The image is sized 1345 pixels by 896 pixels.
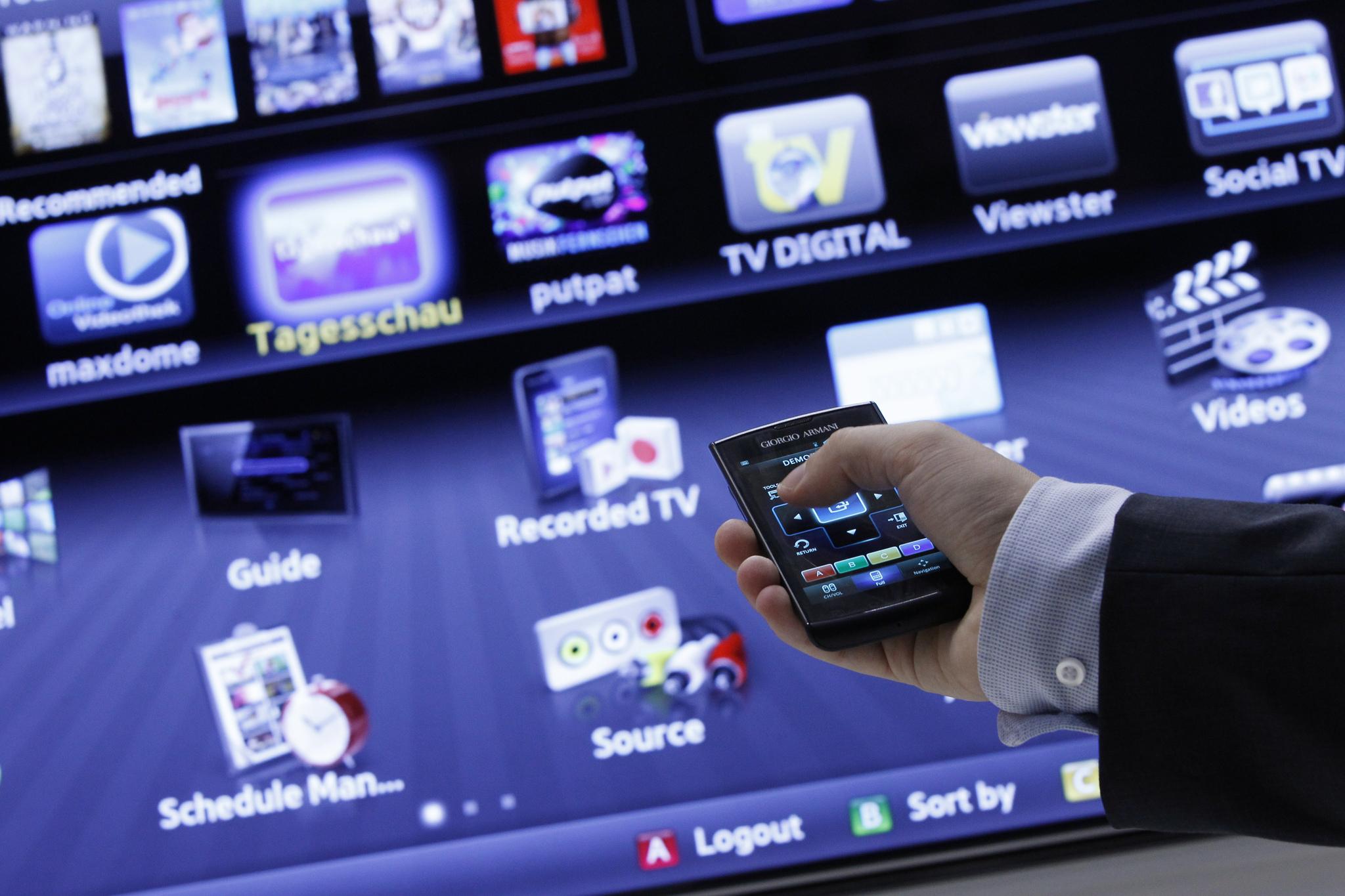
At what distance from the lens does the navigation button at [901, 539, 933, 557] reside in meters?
1.02

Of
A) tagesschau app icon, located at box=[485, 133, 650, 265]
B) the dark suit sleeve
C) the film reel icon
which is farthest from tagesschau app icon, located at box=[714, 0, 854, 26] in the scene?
the dark suit sleeve

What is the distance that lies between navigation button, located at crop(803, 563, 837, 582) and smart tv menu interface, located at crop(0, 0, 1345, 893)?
0.58 metres

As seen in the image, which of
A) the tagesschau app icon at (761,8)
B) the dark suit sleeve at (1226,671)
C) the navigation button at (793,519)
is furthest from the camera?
the tagesschau app icon at (761,8)

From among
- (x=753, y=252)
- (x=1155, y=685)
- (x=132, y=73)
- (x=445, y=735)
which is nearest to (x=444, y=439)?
(x=445, y=735)

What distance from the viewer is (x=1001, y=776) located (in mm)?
1569

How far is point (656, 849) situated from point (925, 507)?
836mm

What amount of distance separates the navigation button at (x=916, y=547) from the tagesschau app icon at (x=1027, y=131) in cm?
82

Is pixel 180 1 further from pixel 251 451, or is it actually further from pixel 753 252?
pixel 753 252

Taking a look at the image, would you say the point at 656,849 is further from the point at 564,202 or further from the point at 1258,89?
the point at 1258,89

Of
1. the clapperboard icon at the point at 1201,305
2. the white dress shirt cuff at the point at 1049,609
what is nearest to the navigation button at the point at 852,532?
the white dress shirt cuff at the point at 1049,609

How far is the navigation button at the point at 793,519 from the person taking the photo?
1057 millimetres

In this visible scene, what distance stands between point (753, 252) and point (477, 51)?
0.55 meters

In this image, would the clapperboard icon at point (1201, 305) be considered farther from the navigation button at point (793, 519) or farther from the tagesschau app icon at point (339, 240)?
the tagesschau app icon at point (339, 240)

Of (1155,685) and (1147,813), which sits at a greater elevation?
(1155,685)
